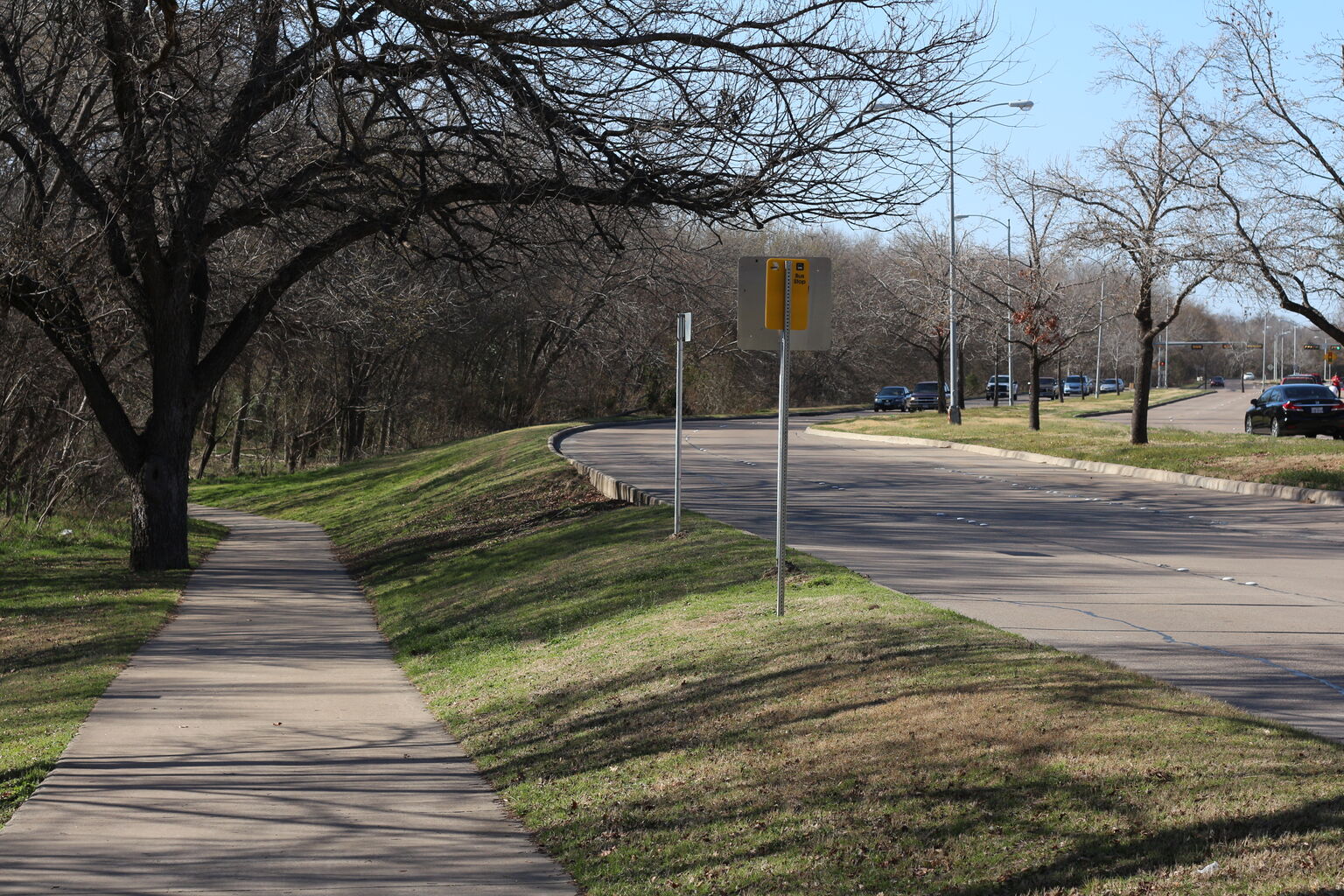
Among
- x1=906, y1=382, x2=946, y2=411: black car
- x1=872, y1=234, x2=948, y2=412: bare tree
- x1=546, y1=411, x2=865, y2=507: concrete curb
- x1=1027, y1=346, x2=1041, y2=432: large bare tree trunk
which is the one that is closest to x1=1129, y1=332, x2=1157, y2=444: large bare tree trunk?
x1=1027, y1=346, x2=1041, y2=432: large bare tree trunk

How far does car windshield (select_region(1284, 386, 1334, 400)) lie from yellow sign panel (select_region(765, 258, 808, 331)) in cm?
2912

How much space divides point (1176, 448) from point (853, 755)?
2486cm

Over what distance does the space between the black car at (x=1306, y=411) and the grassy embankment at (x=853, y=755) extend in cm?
2608

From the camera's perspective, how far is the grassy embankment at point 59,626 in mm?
9164

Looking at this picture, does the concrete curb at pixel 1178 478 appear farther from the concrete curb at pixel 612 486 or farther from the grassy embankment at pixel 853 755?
the grassy embankment at pixel 853 755

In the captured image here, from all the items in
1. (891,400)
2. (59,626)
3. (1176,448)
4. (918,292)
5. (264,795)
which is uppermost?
(918,292)

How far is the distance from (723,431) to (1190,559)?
32330 mm

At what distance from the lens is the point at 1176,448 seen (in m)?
29.2

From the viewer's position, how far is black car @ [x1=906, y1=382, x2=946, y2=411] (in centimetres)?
6794

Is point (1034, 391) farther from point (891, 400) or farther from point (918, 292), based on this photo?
point (891, 400)

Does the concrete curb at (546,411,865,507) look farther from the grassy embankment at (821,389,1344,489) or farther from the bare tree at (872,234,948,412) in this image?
the bare tree at (872,234,948,412)

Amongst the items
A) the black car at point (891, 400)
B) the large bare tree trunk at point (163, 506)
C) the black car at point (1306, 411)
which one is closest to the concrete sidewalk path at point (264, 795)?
the large bare tree trunk at point (163, 506)

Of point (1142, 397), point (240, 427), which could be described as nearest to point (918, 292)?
point (1142, 397)

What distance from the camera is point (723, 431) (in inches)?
1836
